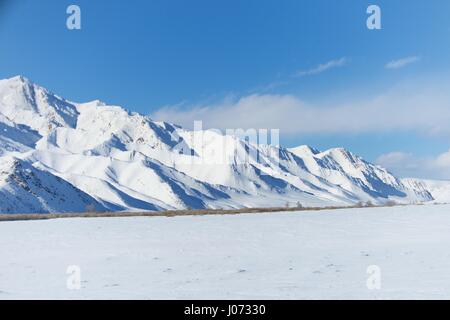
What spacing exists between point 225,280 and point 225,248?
636 centimetres

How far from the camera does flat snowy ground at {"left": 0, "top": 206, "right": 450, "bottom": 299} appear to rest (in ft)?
58.6

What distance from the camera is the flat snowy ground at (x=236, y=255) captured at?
1788 cm

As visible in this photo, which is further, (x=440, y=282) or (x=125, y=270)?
(x=125, y=270)

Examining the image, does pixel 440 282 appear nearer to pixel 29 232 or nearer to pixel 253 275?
pixel 253 275

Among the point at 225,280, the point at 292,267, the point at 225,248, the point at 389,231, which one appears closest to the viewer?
the point at 225,280

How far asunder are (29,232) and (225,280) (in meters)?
16.3

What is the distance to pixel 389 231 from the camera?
1174 inches

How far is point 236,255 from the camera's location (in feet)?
79.0

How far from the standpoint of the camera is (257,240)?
27.8 meters
